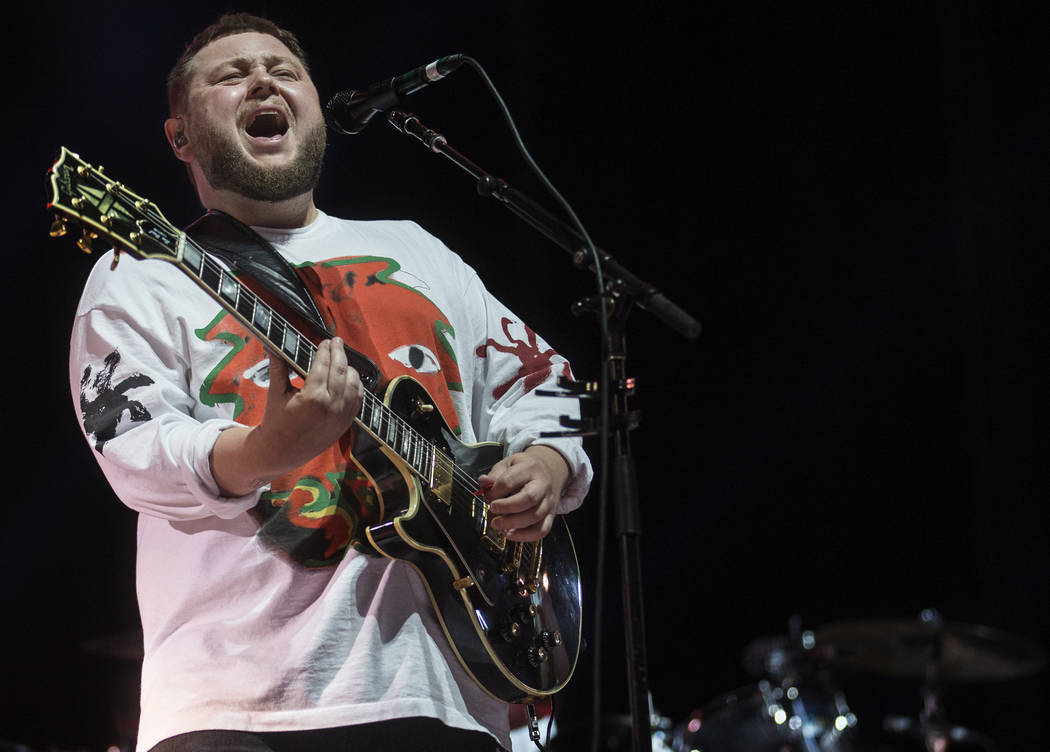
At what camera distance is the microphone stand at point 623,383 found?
5.02 ft

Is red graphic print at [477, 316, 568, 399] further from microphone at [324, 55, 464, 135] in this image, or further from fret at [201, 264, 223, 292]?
fret at [201, 264, 223, 292]

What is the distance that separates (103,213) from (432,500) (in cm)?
71

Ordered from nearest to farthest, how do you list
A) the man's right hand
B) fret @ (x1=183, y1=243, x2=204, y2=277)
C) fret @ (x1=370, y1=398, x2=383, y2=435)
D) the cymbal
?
the man's right hand, fret @ (x1=183, y1=243, x2=204, y2=277), fret @ (x1=370, y1=398, x2=383, y2=435), the cymbal

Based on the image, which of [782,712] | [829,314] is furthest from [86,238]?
[829,314]

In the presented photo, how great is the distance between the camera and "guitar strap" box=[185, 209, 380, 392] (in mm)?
1804

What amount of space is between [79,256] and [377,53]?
1.36m

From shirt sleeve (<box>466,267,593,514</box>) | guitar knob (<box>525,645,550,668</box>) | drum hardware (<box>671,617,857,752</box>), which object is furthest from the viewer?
drum hardware (<box>671,617,857,752</box>)

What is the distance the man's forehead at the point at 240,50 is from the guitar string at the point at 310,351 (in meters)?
0.63

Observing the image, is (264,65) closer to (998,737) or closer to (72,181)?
(72,181)

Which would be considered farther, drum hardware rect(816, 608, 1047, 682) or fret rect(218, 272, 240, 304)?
drum hardware rect(816, 608, 1047, 682)

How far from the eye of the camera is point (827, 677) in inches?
206

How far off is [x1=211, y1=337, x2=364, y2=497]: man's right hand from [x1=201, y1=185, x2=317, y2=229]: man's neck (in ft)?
1.88

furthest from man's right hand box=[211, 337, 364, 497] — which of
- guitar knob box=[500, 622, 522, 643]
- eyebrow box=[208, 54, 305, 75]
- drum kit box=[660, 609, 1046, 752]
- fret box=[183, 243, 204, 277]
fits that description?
drum kit box=[660, 609, 1046, 752]

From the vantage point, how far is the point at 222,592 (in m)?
1.65
